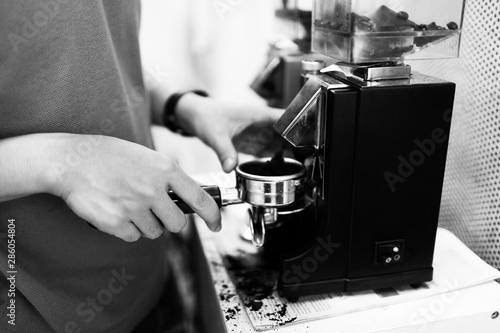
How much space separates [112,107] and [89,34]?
0.12 metres

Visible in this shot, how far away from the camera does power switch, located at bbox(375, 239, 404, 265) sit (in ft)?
2.49

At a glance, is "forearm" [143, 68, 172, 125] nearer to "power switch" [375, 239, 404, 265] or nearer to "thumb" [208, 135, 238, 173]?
"thumb" [208, 135, 238, 173]

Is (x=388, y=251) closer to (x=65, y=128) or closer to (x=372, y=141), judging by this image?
(x=372, y=141)

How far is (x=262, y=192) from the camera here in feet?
2.38

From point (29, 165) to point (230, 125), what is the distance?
471 millimetres

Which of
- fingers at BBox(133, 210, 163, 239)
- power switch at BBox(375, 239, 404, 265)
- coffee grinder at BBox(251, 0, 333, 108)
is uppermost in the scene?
coffee grinder at BBox(251, 0, 333, 108)

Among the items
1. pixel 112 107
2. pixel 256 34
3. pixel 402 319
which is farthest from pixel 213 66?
pixel 402 319

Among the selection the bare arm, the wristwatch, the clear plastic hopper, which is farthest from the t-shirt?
the clear plastic hopper

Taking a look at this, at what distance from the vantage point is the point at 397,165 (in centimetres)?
72

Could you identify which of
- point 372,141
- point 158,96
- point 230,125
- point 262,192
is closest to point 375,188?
point 372,141

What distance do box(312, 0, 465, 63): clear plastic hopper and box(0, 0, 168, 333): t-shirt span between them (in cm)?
38

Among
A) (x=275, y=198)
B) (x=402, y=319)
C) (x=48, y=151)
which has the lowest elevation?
(x=402, y=319)

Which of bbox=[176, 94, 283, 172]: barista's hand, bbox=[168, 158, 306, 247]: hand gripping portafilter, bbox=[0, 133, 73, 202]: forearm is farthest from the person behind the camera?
bbox=[176, 94, 283, 172]: barista's hand

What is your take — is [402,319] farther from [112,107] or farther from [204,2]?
[204,2]
